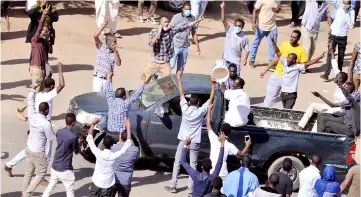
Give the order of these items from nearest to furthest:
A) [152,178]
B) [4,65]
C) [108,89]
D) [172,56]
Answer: [108,89], [152,178], [172,56], [4,65]

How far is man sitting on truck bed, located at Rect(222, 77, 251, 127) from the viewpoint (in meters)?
12.4

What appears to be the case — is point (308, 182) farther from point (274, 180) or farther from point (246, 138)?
point (246, 138)

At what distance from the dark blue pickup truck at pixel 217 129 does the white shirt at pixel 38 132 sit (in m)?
1.52

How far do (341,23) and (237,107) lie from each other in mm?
6204

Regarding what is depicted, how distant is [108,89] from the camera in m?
12.1

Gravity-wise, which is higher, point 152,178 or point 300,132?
point 300,132

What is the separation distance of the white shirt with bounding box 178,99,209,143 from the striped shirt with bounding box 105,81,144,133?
79cm

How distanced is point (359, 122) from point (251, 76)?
17.3 feet

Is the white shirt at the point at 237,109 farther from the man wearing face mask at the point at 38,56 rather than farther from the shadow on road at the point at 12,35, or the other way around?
the shadow on road at the point at 12,35

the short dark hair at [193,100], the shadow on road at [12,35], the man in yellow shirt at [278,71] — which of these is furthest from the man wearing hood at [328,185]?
the shadow on road at [12,35]

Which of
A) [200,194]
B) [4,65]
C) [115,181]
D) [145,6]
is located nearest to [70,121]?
[115,181]

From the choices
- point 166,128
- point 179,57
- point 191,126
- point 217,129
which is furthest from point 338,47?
point 191,126

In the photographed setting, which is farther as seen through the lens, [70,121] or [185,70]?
[185,70]

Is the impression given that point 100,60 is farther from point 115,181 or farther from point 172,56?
point 115,181
